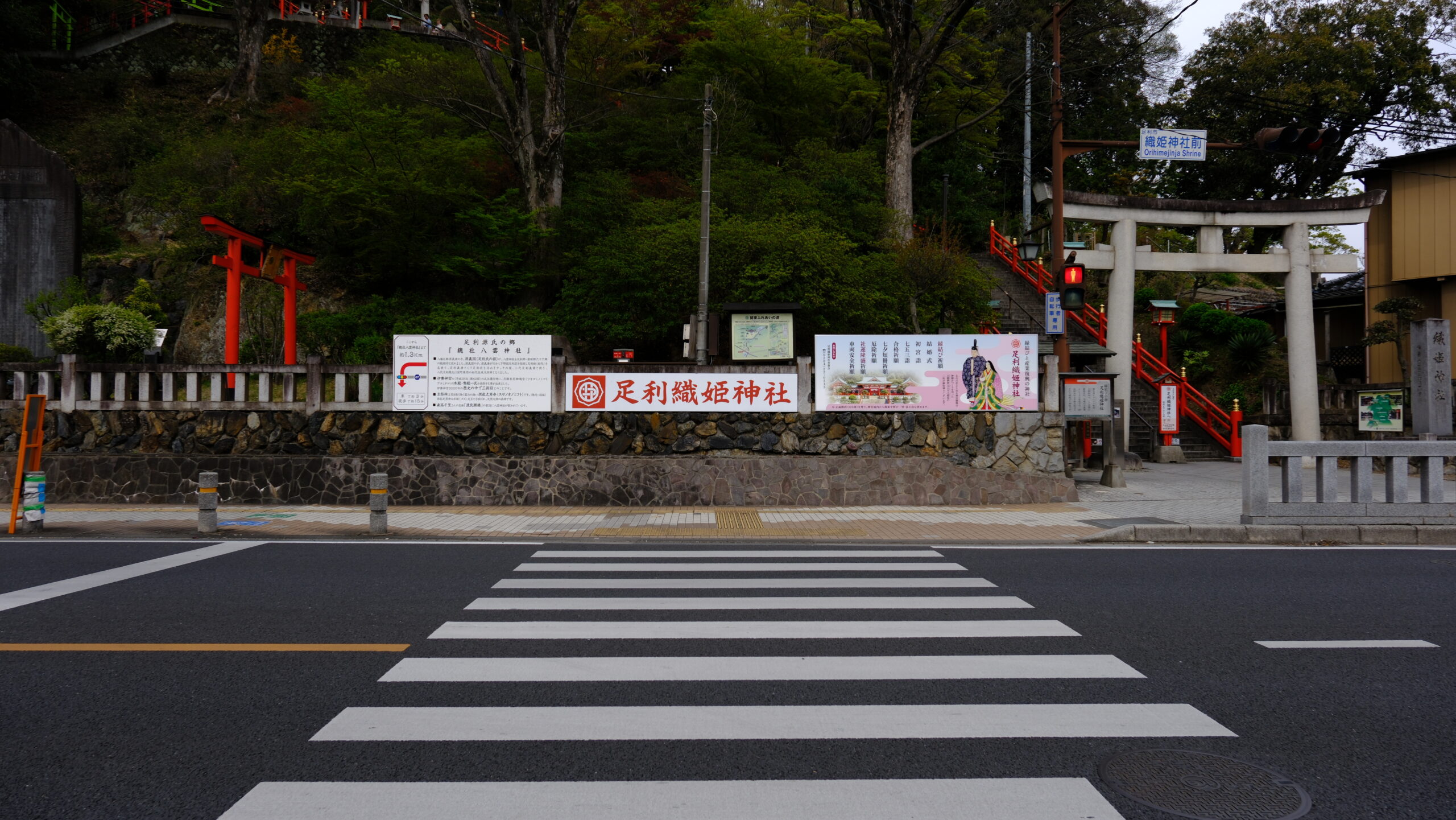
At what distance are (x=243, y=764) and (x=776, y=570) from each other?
5842 mm

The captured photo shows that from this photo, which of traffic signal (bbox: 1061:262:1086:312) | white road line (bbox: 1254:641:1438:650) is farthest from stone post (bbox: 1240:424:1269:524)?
traffic signal (bbox: 1061:262:1086:312)

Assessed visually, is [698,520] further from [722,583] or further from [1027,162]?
[1027,162]

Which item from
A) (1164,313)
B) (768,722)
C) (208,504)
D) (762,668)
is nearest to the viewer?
(768,722)

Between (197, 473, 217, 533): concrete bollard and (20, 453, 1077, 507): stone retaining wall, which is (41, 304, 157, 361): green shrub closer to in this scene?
(20, 453, 1077, 507): stone retaining wall

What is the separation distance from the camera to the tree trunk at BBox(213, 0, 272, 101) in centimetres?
3447

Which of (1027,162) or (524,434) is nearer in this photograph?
(524,434)

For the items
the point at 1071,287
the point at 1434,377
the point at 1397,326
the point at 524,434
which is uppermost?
the point at 1397,326

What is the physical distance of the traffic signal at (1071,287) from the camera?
1666 centimetres

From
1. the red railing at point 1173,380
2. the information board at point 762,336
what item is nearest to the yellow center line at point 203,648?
the information board at point 762,336

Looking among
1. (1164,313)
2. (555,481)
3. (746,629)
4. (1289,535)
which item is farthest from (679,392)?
(1164,313)

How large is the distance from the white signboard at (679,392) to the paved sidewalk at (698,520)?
185cm

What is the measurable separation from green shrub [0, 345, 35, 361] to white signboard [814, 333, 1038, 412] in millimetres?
17081

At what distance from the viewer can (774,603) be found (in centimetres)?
732

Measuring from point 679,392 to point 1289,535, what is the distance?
9.43 m
